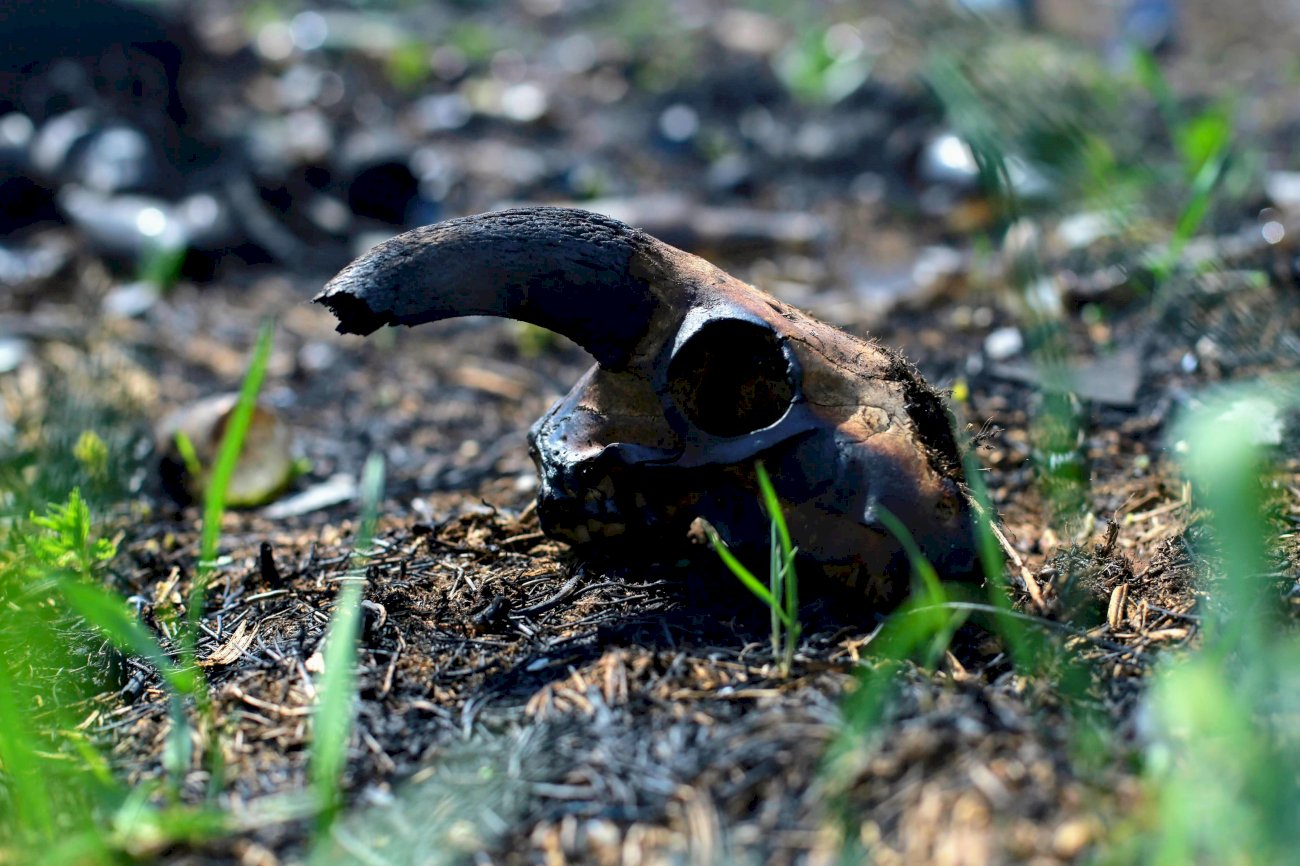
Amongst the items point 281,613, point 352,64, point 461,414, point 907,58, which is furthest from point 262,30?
point 281,613

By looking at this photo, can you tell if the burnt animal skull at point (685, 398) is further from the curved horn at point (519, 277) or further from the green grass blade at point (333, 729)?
the green grass blade at point (333, 729)

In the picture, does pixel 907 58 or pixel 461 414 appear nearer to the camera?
pixel 461 414

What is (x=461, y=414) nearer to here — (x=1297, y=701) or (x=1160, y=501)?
(x=1160, y=501)

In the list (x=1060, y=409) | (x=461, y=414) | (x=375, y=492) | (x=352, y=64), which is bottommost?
(x=461, y=414)

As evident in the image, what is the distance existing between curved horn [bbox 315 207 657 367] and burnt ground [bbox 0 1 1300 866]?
1.58 feet

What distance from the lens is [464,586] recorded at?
7.02 ft

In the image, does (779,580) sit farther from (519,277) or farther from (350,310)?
(350,310)

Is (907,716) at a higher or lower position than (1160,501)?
higher

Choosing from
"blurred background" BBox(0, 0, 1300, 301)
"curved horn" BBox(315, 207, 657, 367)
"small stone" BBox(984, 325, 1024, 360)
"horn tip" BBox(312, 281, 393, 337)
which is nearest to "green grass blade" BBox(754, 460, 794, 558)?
"curved horn" BBox(315, 207, 657, 367)

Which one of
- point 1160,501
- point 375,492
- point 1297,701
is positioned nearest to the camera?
point 1297,701

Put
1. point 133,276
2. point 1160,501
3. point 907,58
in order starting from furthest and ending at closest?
1. point 907,58
2. point 133,276
3. point 1160,501

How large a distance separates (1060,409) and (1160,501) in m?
0.30

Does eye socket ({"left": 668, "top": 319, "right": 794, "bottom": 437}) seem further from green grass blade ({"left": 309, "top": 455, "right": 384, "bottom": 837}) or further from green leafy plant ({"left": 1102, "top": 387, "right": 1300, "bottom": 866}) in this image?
green leafy plant ({"left": 1102, "top": 387, "right": 1300, "bottom": 866})

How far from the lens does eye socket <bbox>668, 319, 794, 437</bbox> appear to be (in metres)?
1.96
